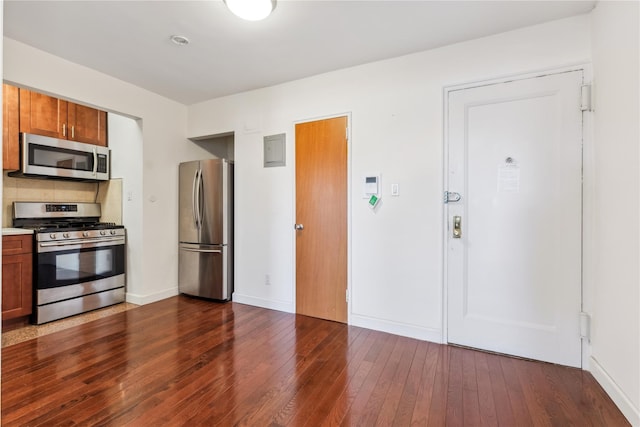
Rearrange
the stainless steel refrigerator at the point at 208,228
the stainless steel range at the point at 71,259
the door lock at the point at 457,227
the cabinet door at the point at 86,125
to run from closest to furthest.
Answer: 1. the door lock at the point at 457,227
2. the stainless steel range at the point at 71,259
3. the cabinet door at the point at 86,125
4. the stainless steel refrigerator at the point at 208,228

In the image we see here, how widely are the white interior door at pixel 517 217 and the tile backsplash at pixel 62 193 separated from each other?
3779 mm

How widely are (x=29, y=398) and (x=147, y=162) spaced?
245 cm

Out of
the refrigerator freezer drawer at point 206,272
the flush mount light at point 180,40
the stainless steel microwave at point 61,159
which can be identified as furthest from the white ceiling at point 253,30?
the refrigerator freezer drawer at point 206,272

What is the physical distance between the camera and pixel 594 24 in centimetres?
219

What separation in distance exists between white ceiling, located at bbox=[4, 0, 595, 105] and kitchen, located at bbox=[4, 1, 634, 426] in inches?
5.9

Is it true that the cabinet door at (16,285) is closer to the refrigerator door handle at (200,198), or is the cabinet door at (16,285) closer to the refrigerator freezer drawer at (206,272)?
the refrigerator freezer drawer at (206,272)

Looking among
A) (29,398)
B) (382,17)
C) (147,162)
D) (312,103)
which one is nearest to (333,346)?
(29,398)

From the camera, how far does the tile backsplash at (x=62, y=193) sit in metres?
3.43

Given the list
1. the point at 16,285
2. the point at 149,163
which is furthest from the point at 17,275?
the point at 149,163

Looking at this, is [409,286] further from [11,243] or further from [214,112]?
[11,243]

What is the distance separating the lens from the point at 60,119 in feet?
11.5

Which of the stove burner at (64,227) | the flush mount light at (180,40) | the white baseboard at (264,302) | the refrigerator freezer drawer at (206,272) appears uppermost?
the flush mount light at (180,40)

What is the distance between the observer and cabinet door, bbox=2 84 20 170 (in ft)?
10.2

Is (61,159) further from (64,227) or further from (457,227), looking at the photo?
(457,227)
